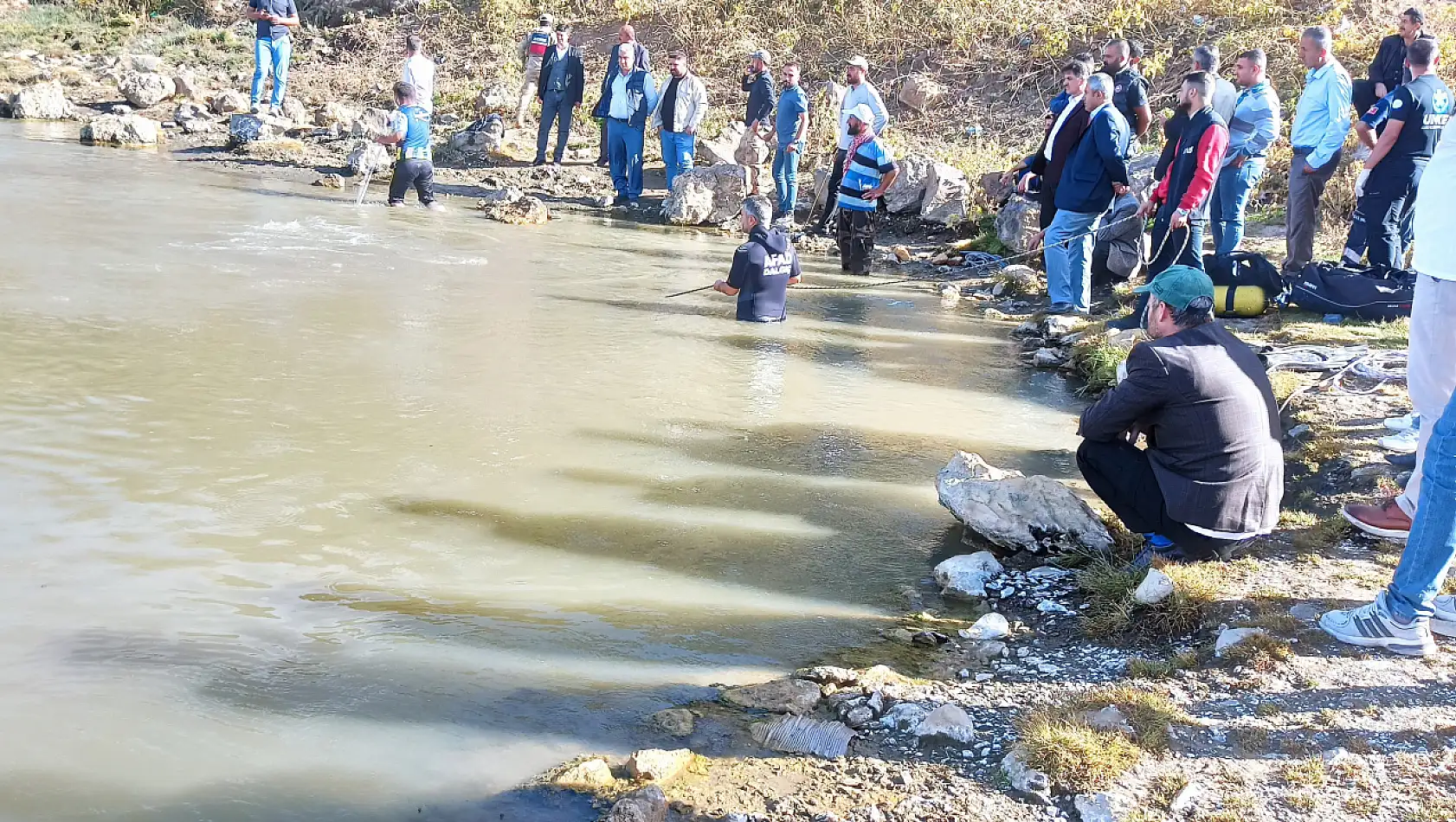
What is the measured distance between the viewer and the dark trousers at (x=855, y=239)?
12.2m

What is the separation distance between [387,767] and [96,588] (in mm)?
1648

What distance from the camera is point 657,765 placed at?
11.6 ft

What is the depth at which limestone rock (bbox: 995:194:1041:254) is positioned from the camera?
12438 mm

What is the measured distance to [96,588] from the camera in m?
4.48

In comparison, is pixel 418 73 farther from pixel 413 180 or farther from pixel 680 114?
pixel 680 114

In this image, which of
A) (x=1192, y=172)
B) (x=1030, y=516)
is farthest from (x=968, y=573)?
(x=1192, y=172)

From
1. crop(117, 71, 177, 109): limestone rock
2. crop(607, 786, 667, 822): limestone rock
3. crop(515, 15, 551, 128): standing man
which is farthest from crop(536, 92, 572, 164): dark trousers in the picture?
crop(607, 786, 667, 822): limestone rock

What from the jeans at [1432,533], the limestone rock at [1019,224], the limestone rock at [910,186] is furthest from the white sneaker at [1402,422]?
the limestone rock at [910,186]

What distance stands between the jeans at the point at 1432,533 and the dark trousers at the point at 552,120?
1467cm

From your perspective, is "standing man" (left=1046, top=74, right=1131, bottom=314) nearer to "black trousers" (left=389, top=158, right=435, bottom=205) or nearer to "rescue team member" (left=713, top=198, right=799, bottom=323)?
"rescue team member" (left=713, top=198, right=799, bottom=323)

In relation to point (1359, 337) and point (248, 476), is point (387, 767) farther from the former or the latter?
point (1359, 337)

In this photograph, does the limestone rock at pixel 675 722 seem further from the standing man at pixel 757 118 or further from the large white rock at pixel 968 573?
the standing man at pixel 757 118

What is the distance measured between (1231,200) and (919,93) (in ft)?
31.6

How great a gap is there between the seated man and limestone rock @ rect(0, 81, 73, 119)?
808 inches
